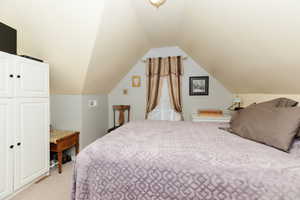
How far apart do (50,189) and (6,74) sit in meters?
1.46

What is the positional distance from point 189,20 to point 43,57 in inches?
92.7

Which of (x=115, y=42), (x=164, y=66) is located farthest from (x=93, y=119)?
(x=164, y=66)

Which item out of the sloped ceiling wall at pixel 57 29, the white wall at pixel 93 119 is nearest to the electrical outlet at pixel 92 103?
the white wall at pixel 93 119

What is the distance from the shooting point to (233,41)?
1.85 metres

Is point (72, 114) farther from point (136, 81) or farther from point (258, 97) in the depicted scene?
point (258, 97)

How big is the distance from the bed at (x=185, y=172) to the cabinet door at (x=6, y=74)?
120cm

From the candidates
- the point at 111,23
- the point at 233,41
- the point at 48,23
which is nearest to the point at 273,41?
the point at 233,41

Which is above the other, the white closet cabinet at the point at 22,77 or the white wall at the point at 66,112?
the white closet cabinet at the point at 22,77

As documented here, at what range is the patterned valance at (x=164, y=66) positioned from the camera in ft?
11.3

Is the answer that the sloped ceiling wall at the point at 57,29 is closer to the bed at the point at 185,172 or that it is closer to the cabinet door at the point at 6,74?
the cabinet door at the point at 6,74

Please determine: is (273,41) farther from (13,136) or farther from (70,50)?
(13,136)

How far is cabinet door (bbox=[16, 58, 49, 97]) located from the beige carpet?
1184mm

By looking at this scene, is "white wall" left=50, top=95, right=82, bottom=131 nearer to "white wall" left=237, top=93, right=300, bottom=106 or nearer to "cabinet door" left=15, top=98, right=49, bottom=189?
"cabinet door" left=15, top=98, right=49, bottom=189

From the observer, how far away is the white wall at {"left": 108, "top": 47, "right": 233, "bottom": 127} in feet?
11.1
